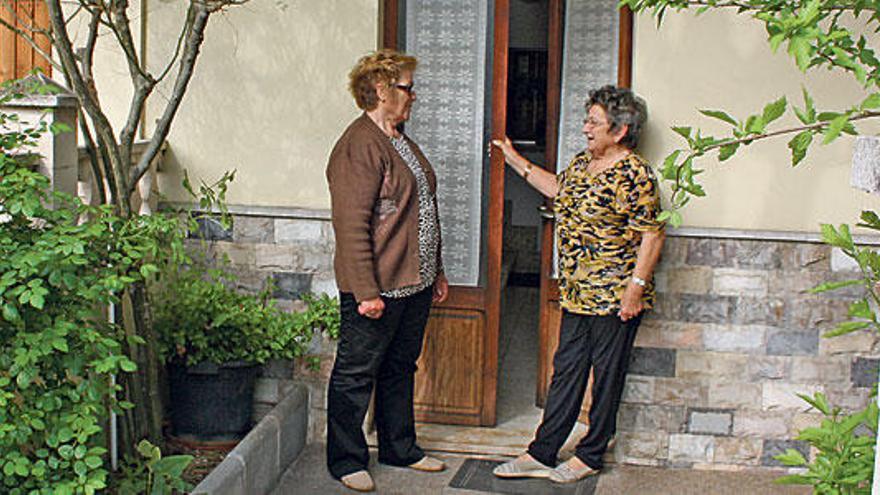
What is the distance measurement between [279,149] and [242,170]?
0.58 feet

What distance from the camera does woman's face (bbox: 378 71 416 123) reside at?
4.51 m

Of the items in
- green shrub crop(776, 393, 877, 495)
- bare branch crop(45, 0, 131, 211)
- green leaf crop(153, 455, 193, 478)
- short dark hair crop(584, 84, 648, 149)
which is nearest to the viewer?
green shrub crop(776, 393, 877, 495)

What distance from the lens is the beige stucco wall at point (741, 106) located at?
4.71 meters

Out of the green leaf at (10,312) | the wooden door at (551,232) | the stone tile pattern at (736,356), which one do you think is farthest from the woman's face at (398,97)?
the green leaf at (10,312)

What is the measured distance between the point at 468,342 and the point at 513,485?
2.33 ft

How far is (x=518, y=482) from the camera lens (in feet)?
15.6

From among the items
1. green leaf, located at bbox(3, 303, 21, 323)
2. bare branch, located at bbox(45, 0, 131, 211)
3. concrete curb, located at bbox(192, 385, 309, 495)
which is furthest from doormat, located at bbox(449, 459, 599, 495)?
green leaf, located at bbox(3, 303, 21, 323)

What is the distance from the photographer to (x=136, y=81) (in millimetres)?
4223

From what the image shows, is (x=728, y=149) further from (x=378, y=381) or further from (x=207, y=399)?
(x=207, y=399)

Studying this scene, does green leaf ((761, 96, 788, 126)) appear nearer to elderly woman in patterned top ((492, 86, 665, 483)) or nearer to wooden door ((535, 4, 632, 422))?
elderly woman in patterned top ((492, 86, 665, 483))

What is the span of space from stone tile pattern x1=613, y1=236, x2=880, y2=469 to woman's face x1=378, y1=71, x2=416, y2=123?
1.16 meters

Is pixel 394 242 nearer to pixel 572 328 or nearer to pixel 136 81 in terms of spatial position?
pixel 572 328

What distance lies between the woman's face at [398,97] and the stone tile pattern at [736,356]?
116cm

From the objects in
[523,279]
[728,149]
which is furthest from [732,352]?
[523,279]
